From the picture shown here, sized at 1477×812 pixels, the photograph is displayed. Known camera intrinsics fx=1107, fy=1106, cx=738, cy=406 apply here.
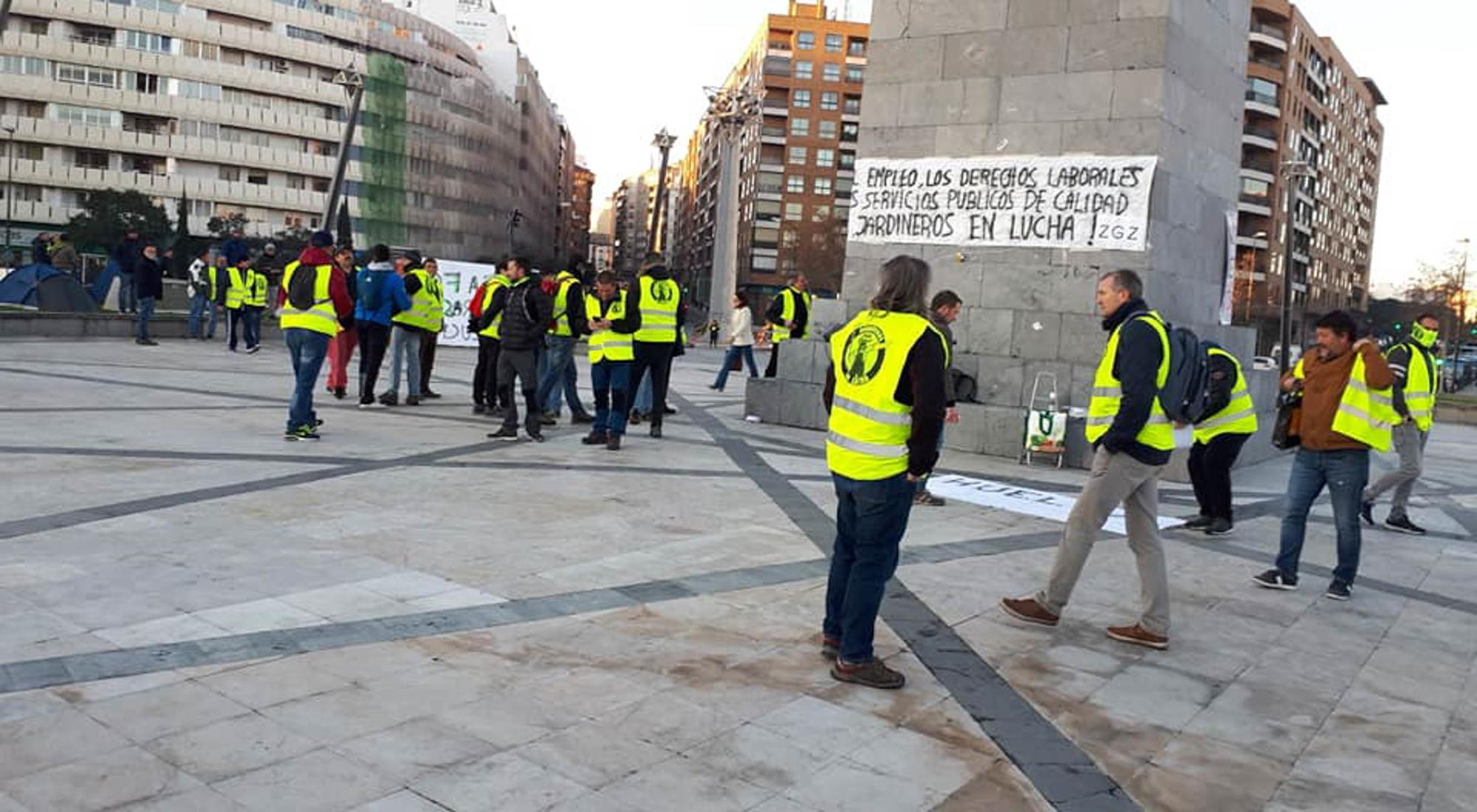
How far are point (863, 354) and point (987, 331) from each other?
792 cm

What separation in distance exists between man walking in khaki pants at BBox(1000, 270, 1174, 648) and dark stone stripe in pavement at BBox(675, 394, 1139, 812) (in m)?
0.56

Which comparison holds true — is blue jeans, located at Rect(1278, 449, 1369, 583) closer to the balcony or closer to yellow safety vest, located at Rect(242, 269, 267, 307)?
yellow safety vest, located at Rect(242, 269, 267, 307)

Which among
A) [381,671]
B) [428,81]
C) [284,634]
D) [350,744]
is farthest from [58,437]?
[428,81]

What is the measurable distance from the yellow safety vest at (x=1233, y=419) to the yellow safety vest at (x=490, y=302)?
627 cm

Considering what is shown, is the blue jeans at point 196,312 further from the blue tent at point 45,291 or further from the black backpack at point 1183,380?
the black backpack at point 1183,380

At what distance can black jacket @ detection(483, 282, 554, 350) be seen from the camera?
33.6 feet

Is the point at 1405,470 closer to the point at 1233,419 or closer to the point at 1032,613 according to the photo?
the point at 1233,419

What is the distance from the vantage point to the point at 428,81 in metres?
71.9

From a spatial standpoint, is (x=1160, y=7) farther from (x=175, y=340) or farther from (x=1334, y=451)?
(x=175, y=340)

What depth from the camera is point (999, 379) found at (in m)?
11.8

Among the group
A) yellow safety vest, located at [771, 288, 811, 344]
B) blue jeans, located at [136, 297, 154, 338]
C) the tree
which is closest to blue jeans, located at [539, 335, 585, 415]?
yellow safety vest, located at [771, 288, 811, 344]

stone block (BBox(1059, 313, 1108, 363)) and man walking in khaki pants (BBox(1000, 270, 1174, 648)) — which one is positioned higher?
stone block (BBox(1059, 313, 1108, 363))

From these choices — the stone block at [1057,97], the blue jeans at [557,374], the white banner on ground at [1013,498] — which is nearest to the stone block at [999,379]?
the white banner on ground at [1013,498]

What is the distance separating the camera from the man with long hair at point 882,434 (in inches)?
169
